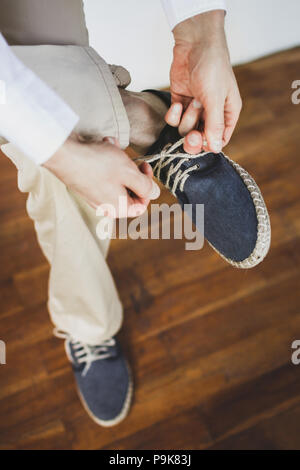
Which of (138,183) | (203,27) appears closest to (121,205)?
(138,183)

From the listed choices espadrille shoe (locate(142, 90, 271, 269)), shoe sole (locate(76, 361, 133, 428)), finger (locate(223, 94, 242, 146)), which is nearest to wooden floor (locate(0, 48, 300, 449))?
shoe sole (locate(76, 361, 133, 428))

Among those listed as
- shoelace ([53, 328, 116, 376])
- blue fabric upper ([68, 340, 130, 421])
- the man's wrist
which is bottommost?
blue fabric upper ([68, 340, 130, 421])

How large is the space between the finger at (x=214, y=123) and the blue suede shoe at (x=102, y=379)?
0.58 metres

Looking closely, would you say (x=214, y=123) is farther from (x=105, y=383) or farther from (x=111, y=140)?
(x=105, y=383)

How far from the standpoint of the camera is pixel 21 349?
3.17ft

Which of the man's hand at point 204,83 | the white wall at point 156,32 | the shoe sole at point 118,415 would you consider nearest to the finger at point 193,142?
the man's hand at point 204,83

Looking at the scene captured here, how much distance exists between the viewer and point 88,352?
93cm

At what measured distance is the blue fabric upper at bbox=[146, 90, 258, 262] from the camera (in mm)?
579

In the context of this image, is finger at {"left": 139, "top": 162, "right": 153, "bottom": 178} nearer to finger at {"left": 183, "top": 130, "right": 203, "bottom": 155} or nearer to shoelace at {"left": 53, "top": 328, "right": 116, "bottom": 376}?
finger at {"left": 183, "top": 130, "right": 203, "bottom": 155}

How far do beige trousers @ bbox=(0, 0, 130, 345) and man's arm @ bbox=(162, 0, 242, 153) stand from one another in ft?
0.30

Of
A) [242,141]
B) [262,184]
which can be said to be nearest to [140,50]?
[242,141]

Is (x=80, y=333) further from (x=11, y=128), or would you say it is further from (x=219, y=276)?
(x=11, y=128)

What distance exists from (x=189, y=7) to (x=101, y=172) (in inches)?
10.9

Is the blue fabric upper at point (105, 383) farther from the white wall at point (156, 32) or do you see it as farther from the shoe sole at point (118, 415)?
the white wall at point (156, 32)
